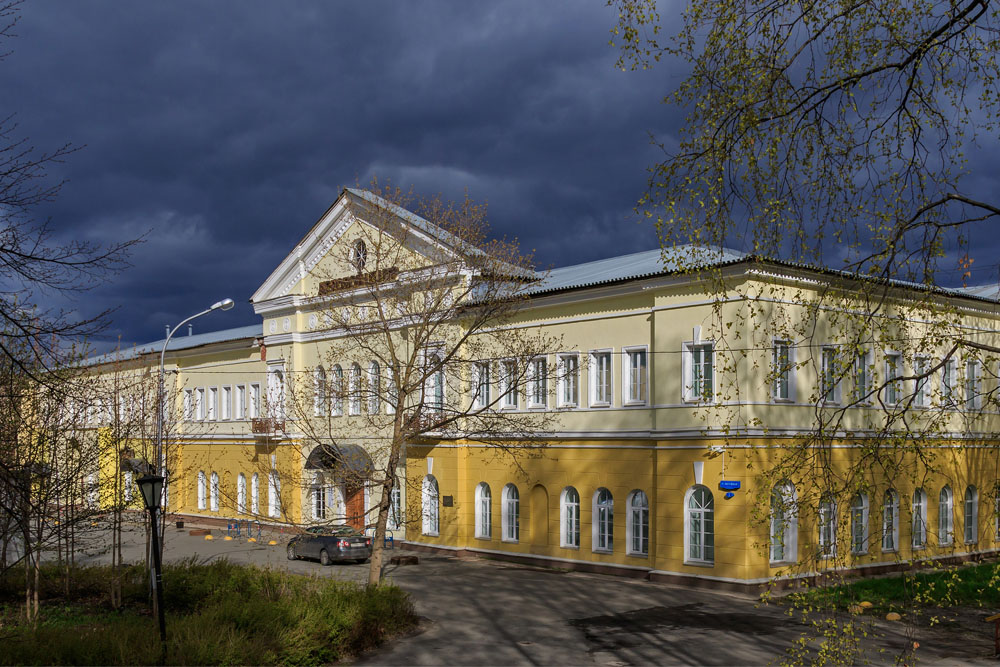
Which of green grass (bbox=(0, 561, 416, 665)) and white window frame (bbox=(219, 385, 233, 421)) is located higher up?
white window frame (bbox=(219, 385, 233, 421))

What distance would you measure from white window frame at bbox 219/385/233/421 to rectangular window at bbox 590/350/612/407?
2565cm

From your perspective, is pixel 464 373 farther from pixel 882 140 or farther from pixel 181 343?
pixel 181 343

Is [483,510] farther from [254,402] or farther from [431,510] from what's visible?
[254,402]

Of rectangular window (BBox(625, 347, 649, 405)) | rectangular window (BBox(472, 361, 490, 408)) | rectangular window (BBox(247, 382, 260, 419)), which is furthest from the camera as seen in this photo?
rectangular window (BBox(247, 382, 260, 419))

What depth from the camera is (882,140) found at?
8898 mm

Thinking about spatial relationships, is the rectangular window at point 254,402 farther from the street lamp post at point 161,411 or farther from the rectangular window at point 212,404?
the street lamp post at point 161,411

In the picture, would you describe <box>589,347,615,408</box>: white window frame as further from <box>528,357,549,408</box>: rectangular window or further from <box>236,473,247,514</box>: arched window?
<box>236,473,247,514</box>: arched window

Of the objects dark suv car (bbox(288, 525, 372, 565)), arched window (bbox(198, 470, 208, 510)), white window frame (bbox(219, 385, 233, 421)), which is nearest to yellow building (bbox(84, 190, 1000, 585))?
dark suv car (bbox(288, 525, 372, 565))

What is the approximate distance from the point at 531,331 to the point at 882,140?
2401 cm

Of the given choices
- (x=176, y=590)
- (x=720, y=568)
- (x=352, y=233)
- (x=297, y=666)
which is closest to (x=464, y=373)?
(x=352, y=233)

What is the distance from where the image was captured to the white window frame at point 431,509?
35.7m

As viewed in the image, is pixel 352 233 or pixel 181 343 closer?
pixel 352 233

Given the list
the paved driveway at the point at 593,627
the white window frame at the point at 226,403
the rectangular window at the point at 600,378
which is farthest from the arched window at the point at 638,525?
the white window frame at the point at 226,403

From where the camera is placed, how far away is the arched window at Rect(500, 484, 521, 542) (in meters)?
32.9
